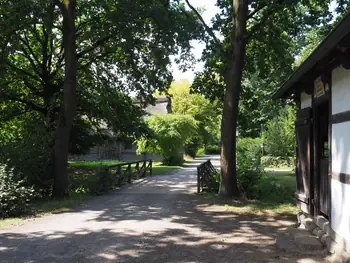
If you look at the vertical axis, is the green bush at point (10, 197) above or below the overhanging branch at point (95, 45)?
below

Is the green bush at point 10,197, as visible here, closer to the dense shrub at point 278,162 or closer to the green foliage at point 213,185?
the green foliage at point 213,185

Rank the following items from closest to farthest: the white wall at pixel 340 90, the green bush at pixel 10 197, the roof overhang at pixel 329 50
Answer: the roof overhang at pixel 329 50, the white wall at pixel 340 90, the green bush at pixel 10 197

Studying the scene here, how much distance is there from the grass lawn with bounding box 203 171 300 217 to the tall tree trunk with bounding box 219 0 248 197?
2.42 feet

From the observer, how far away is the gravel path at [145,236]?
6391 mm

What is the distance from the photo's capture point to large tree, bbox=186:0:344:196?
44.5 feet

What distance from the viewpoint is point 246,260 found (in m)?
6.21

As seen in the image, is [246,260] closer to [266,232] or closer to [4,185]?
[266,232]

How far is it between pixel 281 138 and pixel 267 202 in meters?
17.3

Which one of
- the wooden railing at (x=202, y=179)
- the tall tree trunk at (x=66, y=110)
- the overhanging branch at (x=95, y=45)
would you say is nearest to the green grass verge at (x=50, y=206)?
the tall tree trunk at (x=66, y=110)

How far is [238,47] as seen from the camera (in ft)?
44.6

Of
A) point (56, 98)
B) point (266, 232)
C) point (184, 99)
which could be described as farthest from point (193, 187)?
point (184, 99)

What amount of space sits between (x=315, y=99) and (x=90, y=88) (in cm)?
1321

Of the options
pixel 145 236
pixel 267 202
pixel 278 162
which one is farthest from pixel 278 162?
pixel 145 236

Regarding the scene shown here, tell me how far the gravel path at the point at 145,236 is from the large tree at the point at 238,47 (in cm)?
299
